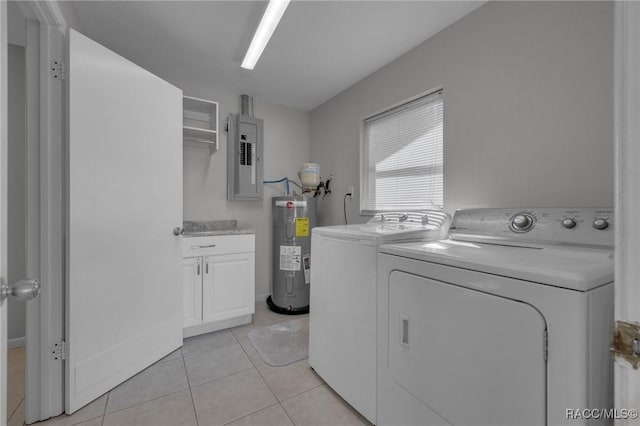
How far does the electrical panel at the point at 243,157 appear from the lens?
2.88 meters

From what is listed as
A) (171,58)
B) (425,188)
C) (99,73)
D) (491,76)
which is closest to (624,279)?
(491,76)

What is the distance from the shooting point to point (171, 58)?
7.48 ft

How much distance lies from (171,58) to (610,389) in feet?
10.3

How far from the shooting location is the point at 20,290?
60 cm

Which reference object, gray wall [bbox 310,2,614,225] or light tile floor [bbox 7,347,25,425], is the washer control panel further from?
light tile floor [bbox 7,347,25,425]

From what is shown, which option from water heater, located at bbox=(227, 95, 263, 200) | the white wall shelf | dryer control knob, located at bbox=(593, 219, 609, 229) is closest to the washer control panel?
dryer control knob, located at bbox=(593, 219, 609, 229)

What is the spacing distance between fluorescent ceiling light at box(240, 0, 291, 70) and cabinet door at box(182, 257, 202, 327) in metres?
1.70

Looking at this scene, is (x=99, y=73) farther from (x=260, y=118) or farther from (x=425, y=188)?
(x=425, y=188)

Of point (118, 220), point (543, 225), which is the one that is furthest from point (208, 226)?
point (543, 225)

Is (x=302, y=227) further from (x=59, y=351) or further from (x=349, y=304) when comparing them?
(x=59, y=351)

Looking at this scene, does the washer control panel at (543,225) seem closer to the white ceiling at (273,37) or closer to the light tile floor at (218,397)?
the light tile floor at (218,397)

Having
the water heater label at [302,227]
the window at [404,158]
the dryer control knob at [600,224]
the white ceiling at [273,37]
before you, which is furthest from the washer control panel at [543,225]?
the water heater label at [302,227]

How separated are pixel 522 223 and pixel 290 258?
6.66ft

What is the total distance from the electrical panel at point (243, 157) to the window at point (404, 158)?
1.20m
